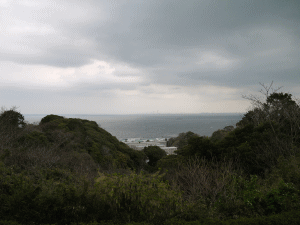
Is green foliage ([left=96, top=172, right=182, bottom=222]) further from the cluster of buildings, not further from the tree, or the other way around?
the cluster of buildings

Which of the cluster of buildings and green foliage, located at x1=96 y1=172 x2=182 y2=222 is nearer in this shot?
green foliage, located at x1=96 y1=172 x2=182 y2=222

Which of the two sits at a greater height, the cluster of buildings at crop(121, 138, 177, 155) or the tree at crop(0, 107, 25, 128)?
the tree at crop(0, 107, 25, 128)

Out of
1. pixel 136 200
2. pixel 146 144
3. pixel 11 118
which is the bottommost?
pixel 146 144

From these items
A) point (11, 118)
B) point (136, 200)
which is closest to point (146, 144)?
point (11, 118)

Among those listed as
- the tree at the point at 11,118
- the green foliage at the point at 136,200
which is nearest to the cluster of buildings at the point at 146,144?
the tree at the point at 11,118

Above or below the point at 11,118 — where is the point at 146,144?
below

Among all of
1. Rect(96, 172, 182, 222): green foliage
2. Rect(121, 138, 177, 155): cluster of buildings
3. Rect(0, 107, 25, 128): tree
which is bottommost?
Rect(121, 138, 177, 155): cluster of buildings

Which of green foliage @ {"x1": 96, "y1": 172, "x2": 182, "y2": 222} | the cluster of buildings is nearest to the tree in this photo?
green foliage @ {"x1": 96, "y1": 172, "x2": 182, "y2": 222}

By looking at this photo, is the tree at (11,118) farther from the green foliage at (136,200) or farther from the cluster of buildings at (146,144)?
the cluster of buildings at (146,144)

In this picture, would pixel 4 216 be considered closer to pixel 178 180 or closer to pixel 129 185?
pixel 129 185

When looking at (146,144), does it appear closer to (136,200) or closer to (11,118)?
(11,118)

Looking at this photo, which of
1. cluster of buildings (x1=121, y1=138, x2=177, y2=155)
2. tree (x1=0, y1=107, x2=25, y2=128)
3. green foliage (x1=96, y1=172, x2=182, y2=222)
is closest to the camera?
green foliage (x1=96, y1=172, x2=182, y2=222)

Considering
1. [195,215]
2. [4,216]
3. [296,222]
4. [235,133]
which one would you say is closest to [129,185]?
[195,215]

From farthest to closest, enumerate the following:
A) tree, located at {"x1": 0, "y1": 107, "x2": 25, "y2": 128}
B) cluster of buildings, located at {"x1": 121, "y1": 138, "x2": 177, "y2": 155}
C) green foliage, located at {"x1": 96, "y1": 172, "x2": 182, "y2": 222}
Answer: cluster of buildings, located at {"x1": 121, "y1": 138, "x2": 177, "y2": 155} < tree, located at {"x1": 0, "y1": 107, "x2": 25, "y2": 128} < green foliage, located at {"x1": 96, "y1": 172, "x2": 182, "y2": 222}
